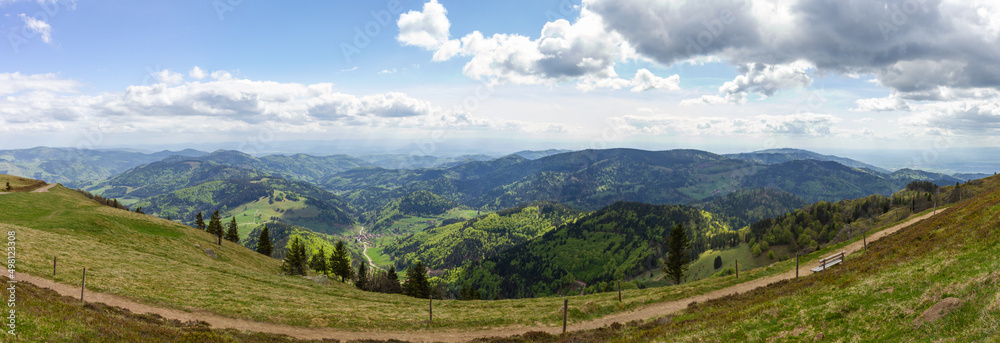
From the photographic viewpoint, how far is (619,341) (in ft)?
84.0

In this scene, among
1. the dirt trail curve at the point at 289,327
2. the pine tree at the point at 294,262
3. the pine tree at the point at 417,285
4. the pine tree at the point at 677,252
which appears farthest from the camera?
the pine tree at the point at 417,285

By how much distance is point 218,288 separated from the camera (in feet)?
144

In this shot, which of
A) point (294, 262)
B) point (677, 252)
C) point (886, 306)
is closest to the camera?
point (886, 306)

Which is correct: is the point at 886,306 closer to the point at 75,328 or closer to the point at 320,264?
the point at 75,328

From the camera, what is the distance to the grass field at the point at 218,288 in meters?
36.9

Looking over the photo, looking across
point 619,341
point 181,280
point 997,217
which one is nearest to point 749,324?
point 619,341

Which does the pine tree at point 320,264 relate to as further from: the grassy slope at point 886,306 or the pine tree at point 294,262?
the grassy slope at point 886,306

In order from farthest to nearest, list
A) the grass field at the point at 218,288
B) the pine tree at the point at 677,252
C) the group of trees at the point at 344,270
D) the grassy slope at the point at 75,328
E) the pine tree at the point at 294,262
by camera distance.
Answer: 1. the group of trees at the point at 344,270
2. the pine tree at the point at 677,252
3. the pine tree at the point at 294,262
4. the grass field at the point at 218,288
5. the grassy slope at the point at 75,328

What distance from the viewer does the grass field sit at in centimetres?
3688

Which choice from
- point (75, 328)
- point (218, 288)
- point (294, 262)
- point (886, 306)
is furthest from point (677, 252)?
point (75, 328)

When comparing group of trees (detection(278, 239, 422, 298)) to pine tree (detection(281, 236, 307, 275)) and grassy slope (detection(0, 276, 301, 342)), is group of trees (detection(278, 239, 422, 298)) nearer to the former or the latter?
pine tree (detection(281, 236, 307, 275))

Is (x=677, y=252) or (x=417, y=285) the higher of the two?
(x=677, y=252)

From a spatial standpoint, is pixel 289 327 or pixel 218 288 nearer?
pixel 289 327

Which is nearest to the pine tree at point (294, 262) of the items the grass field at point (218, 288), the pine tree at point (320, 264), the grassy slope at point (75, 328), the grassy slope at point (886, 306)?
the pine tree at point (320, 264)
